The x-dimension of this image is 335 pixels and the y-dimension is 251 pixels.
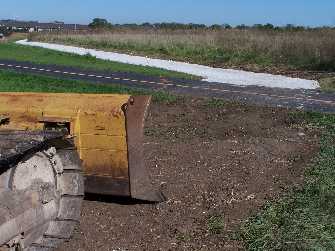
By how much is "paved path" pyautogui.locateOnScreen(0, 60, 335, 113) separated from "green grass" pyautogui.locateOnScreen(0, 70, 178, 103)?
987mm

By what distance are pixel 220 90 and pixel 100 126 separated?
12972mm

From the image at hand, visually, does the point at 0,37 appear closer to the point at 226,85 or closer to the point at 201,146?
the point at 226,85

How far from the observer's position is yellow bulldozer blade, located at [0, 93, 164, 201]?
5.96 m

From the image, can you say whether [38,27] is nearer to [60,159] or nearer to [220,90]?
[220,90]

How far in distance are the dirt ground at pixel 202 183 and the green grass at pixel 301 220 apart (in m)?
0.19

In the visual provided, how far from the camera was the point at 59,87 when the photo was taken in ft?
63.2

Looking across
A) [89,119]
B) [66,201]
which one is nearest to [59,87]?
[89,119]

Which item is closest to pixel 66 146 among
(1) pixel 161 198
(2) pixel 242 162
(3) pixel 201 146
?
(1) pixel 161 198

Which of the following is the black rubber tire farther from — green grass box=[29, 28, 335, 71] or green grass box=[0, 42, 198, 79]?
green grass box=[29, 28, 335, 71]

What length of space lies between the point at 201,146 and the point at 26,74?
49.5 feet

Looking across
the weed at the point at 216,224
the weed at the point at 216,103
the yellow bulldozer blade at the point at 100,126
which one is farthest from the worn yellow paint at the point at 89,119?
the weed at the point at 216,103

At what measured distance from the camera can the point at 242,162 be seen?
859cm

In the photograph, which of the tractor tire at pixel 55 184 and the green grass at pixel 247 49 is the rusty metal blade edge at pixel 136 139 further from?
the green grass at pixel 247 49

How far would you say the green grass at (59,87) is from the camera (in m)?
17.4
